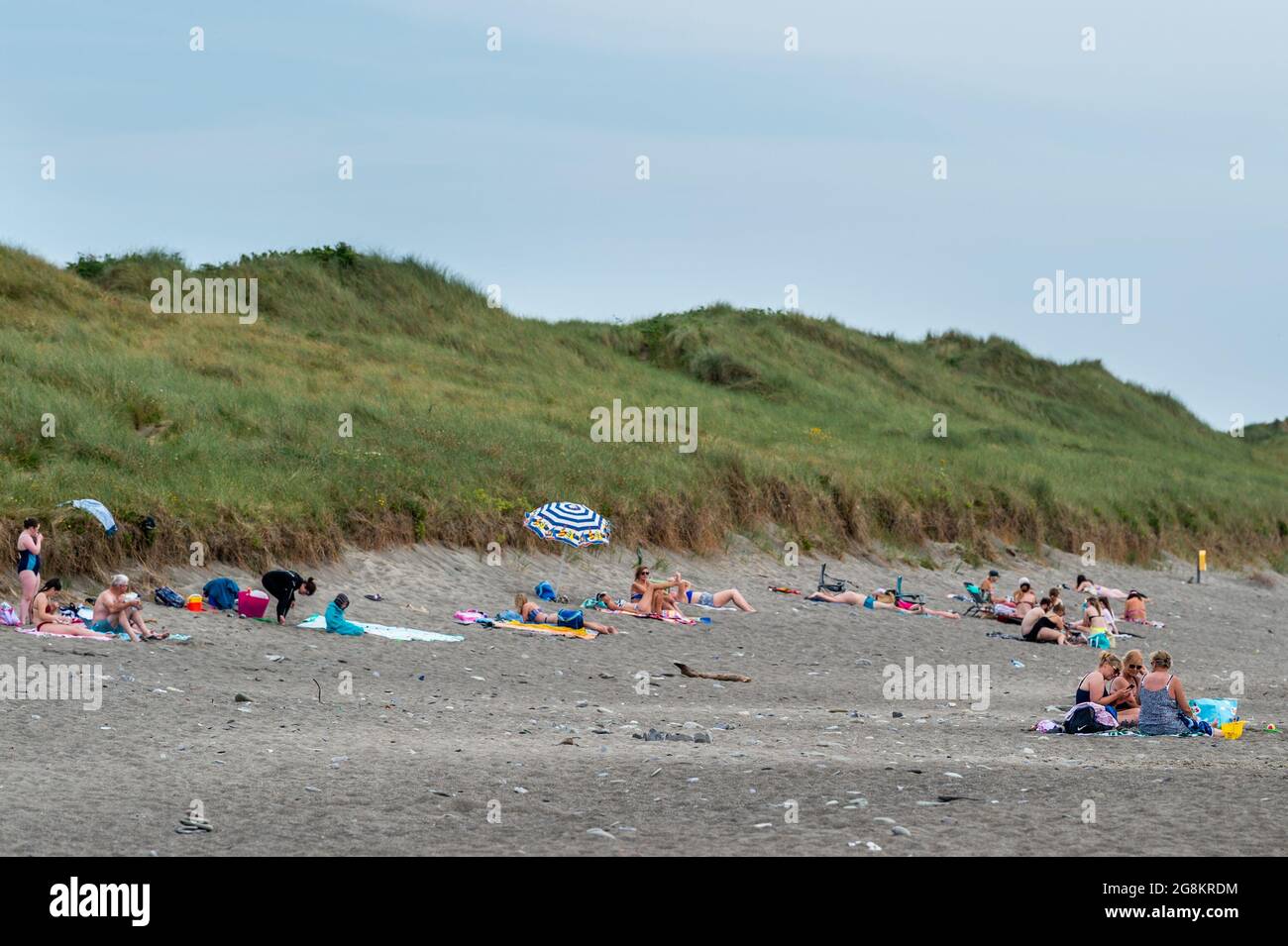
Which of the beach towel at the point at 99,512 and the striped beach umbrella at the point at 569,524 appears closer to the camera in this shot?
the beach towel at the point at 99,512

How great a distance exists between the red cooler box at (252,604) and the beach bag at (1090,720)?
391 inches

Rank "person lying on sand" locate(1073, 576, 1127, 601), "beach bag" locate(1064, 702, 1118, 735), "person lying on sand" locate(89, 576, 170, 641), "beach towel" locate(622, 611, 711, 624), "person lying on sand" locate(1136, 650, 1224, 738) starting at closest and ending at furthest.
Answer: "person lying on sand" locate(1136, 650, 1224, 738), "beach bag" locate(1064, 702, 1118, 735), "person lying on sand" locate(89, 576, 170, 641), "beach towel" locate(622, 611, 711, 624), "person lying on sand" locate(1073, 576, 1127, 601)

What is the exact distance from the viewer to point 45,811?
805 centimetres

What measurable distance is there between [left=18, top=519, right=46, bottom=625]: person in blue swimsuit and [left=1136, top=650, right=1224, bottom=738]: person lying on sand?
1193 cm

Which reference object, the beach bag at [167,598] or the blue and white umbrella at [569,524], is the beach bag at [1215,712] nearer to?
the blue and white umbrella at [569,524]

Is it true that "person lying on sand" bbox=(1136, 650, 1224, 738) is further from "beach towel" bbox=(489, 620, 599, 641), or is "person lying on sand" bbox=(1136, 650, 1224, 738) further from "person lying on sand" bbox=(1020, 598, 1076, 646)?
"person lying on sand" bbox=(1020, 598, 1076, 646)

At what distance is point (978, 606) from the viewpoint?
25.6m

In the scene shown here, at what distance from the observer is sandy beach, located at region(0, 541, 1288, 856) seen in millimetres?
8031

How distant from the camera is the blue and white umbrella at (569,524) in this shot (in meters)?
21.9

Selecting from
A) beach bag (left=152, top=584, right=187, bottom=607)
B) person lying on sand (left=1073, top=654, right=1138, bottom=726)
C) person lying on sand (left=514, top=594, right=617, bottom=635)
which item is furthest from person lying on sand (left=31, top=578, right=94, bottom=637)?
person lying on sand (left=1073, top=654, right=1138, bottom=726)

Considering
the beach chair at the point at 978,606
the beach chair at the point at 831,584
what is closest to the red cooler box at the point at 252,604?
the beach chair at the point at 831,584

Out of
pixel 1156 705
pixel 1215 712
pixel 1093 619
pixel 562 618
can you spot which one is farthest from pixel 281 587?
pixel 1093 619

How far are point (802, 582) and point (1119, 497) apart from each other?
17.4 meters

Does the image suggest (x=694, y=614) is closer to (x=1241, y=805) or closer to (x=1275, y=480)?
(x=1241, y=805)
